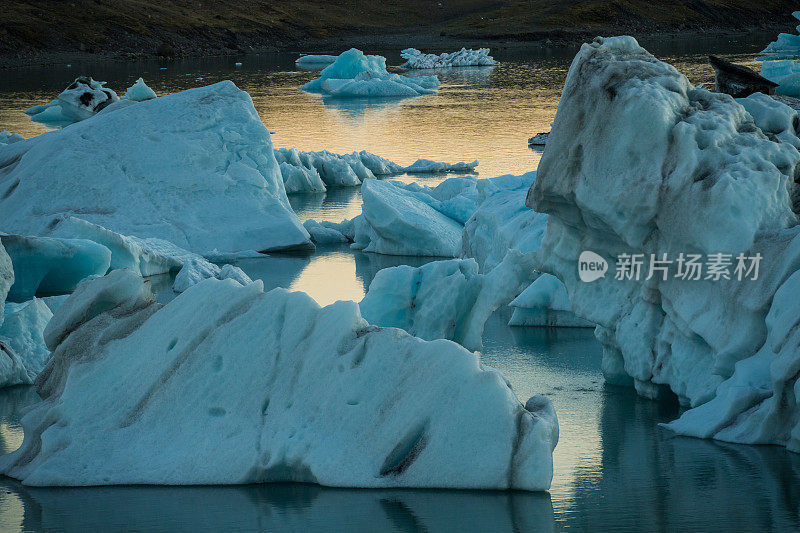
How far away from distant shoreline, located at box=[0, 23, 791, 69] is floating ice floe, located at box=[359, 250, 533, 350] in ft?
128

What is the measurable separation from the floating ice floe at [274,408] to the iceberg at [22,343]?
154 cm

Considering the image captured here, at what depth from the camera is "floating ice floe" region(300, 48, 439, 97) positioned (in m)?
29.5

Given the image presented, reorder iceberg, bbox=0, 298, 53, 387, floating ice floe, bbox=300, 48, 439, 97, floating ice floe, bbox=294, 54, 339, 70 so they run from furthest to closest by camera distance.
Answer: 1. floating ice floe, bbox=294, 54, 339, 70
2. floating ice floe, bbox=300, 48, 439, 97
3. iceberg, bbox=0, 298, 53, 387

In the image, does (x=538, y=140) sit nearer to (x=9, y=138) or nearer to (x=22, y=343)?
(x=9, y=138)

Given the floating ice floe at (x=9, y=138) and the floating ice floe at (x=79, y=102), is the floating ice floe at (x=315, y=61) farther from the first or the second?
the floating ice floe at (x=9, y=138)

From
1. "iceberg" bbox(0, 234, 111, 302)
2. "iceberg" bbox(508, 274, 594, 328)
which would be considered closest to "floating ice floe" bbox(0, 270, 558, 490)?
"iceberg" bbox(0, 234, 111, 302)

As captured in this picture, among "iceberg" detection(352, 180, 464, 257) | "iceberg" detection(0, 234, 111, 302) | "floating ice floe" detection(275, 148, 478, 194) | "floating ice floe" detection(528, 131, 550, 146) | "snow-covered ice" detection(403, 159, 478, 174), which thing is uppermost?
"iceberg" detection(0, 234, 111, 302)

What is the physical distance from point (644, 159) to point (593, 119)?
1.13ft

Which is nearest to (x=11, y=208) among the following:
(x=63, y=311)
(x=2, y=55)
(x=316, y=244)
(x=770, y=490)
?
(x=316, y=244)

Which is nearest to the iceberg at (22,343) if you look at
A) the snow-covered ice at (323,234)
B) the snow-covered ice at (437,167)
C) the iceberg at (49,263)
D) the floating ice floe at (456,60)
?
the iceberg at (49,263)

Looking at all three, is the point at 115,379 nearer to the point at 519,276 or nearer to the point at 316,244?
the point at 519,276

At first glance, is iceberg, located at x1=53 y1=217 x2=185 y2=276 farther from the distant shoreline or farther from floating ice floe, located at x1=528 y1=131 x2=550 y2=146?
the distant shoreline

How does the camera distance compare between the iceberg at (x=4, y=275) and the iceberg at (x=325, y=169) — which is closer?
the iceberg at (x=4, y=275)

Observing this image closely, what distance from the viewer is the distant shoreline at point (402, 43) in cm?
4572
